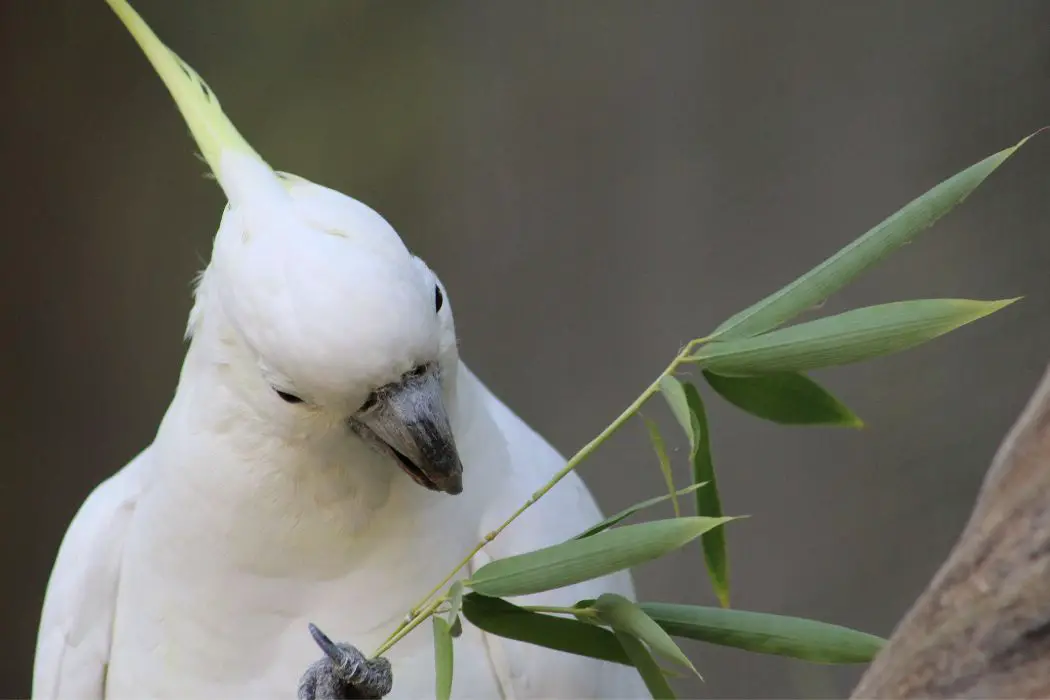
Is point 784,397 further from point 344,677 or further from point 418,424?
point 344,677

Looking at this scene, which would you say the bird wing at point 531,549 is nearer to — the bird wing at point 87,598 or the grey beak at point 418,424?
the grey beak at point 418,424

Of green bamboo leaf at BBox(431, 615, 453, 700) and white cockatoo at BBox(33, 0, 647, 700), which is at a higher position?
white cockatoo at BBox(33, 0, 647, 700)

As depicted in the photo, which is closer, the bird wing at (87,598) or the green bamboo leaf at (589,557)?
the green bamboo leaf at (589,557)

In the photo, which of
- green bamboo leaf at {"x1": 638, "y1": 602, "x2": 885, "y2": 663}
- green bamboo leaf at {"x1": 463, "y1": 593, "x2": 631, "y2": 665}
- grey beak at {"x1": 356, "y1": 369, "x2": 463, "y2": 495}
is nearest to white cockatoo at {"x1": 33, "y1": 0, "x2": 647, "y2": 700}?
grey beak at {"x1": 356, "y1": 369, "x2": 463, "y2": 495}

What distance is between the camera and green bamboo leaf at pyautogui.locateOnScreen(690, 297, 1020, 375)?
0.66 meters

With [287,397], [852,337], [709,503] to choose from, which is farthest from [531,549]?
[852,337]

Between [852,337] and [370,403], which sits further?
[370,403]

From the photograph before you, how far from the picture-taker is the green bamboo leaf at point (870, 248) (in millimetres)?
689

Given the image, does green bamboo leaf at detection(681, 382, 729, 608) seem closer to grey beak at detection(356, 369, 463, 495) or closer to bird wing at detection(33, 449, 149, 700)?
grey beak at detection(356, 369, 463, 495)

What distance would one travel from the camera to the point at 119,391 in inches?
73.3

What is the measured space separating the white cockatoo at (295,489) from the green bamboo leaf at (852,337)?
251 millimetres

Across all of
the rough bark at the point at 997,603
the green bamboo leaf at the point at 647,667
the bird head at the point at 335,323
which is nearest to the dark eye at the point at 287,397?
the bird head at the point at 335,323

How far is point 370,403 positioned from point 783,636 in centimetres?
36

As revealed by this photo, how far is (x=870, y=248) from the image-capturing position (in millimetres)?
698
